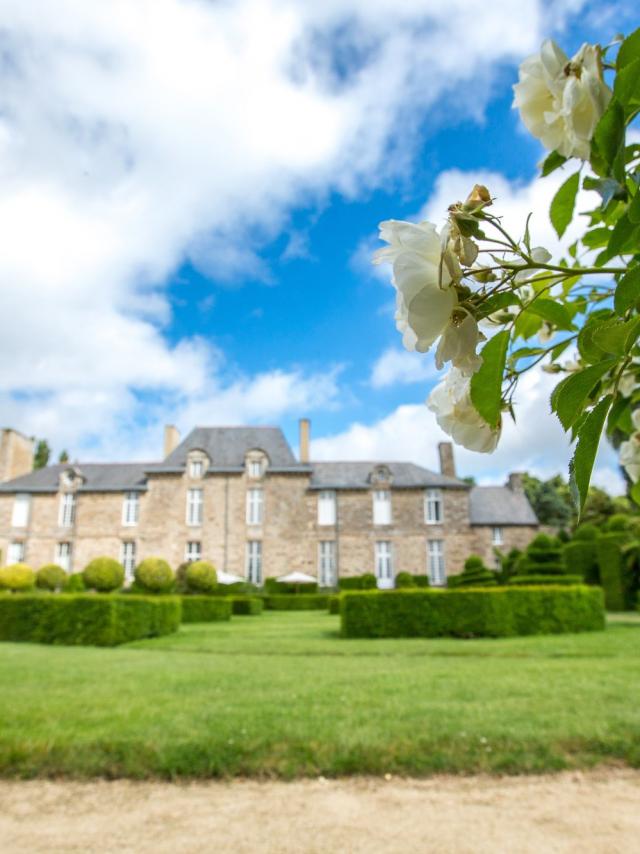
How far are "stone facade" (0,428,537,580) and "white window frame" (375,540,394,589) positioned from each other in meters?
0.11

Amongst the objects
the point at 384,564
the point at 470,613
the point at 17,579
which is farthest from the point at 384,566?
the point at 470,613

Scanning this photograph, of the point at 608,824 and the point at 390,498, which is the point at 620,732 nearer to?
the point at 608,824

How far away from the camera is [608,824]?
3.12m

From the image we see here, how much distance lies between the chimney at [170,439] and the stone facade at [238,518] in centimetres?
80

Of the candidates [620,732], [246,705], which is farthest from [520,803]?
[246,705]

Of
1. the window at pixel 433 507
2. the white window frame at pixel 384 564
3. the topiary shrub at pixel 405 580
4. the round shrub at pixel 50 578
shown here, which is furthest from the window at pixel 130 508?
the window at pixel 433 507

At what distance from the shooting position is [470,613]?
12.4 metres

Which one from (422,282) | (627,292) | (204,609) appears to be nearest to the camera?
(422,282)

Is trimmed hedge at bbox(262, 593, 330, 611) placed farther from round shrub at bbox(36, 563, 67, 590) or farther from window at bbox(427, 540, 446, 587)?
round shrub at bbox(36, 563, 67, 590)

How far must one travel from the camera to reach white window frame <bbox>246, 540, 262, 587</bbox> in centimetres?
3011

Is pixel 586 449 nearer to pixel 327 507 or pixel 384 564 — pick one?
pixel 327 507

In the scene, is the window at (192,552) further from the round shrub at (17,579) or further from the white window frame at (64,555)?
the round shrub at (17,579)

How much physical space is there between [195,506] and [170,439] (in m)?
4.20

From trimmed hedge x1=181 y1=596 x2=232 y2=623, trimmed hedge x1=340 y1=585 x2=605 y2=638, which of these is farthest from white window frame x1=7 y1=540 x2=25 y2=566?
trimmed hedge x1=340 y1=585 x2=605 y2=638
